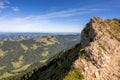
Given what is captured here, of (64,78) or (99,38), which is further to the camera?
(99,38)

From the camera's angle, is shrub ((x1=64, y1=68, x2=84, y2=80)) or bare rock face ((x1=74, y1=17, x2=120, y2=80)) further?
Result: bare rock face ((x1=74, y1=17, x2=120, y2=80))

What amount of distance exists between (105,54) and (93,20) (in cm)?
2997

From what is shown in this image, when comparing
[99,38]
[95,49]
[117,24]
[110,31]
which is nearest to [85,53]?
[95,49]

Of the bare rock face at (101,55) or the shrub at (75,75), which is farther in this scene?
the bare rock face at (101,55)

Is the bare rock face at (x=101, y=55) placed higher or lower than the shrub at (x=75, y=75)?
higher

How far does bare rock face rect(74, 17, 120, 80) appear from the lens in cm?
10350

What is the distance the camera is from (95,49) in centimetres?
10894

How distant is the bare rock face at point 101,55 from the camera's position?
10350 cm

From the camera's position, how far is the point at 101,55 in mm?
107562

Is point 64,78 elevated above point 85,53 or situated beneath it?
situated beneath

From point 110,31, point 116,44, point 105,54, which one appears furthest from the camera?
point 110,31

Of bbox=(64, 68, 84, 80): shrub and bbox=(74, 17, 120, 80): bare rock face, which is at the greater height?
bbox=(74, 17, 120, 80): bare rock face

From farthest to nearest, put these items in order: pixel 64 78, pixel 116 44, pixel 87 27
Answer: pixel 87 27, pixel 116 44, pixel 64 78

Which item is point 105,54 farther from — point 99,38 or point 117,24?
point 117,24
